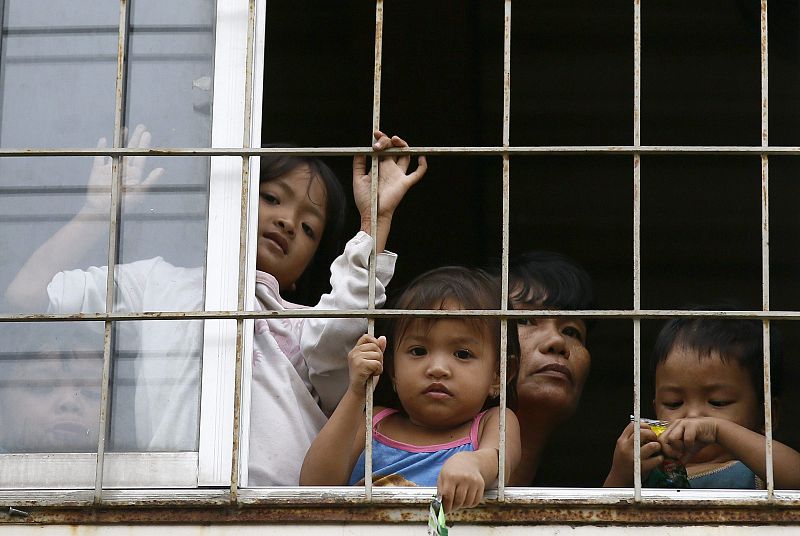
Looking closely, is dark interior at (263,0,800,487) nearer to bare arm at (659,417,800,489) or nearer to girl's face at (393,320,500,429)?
bare arm at (659,417,800,489)

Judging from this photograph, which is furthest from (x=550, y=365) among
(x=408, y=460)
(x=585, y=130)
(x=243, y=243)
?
(x=585, y=130)

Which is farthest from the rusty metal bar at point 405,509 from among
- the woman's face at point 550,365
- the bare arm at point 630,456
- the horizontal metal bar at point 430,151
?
the woman's face at point 550,365

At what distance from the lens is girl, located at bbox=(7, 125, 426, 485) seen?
9.17 feet

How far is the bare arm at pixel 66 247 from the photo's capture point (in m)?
2.90

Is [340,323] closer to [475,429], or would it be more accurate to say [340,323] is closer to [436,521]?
[475,429]

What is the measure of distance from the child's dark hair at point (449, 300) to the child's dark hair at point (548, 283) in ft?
1.04

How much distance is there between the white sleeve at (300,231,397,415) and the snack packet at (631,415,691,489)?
67 centimetres

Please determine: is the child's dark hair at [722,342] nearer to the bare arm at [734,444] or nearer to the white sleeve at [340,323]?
the bare arm at [734,444]

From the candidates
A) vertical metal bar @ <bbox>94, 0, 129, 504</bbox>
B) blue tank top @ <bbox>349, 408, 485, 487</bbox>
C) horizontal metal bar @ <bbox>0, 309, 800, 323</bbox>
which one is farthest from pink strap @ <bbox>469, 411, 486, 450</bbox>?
vertical metal bar @ <bbox>94, 0, 129, 504</bbox>

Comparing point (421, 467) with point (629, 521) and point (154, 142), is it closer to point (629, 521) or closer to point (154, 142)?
point (629, 521)

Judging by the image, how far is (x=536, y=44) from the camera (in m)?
4.79

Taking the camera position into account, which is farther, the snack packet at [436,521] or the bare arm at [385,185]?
the bare arm at [385,185]

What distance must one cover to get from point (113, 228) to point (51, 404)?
37 centimetres

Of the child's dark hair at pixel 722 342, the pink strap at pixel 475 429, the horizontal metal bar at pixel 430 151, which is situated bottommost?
the pink strap at pixel 475 429
